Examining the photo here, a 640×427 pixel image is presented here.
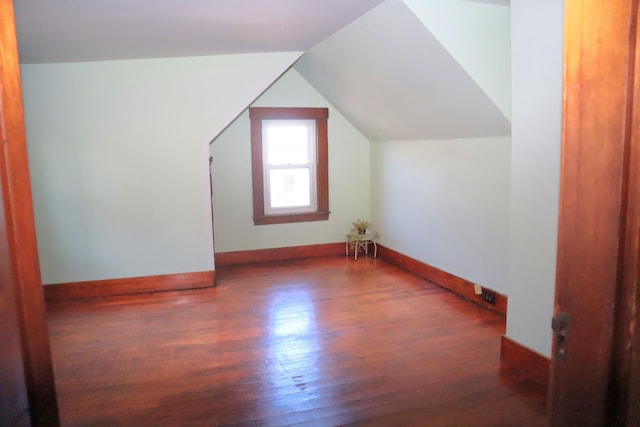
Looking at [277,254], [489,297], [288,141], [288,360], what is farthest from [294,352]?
[288,141]

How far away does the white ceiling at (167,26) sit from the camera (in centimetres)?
256

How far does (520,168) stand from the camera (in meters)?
2.57

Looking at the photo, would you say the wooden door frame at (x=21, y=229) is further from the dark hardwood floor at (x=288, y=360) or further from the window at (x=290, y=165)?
A: the window at (x=290, y=165)

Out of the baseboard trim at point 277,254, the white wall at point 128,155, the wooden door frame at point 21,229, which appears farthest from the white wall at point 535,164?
the baseboard trim at point 277,254

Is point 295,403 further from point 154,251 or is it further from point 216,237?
point 216,237

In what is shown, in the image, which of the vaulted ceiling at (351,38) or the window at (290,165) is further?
the window at (290,165)

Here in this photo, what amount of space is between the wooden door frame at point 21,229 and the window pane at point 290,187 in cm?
478

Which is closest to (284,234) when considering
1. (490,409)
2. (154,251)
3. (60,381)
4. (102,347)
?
(154,251)

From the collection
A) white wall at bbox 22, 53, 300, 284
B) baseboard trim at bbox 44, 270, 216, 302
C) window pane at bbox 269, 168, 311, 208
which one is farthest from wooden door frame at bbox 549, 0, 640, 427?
window pane at bbox 269, 168, 311, 208

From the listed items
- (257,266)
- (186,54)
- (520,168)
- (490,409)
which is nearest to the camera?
(490,409)

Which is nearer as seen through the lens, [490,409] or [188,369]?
[490,409]

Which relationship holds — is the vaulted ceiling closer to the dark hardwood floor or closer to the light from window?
the light from window

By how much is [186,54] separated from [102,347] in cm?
252

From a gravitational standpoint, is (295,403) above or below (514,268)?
below
